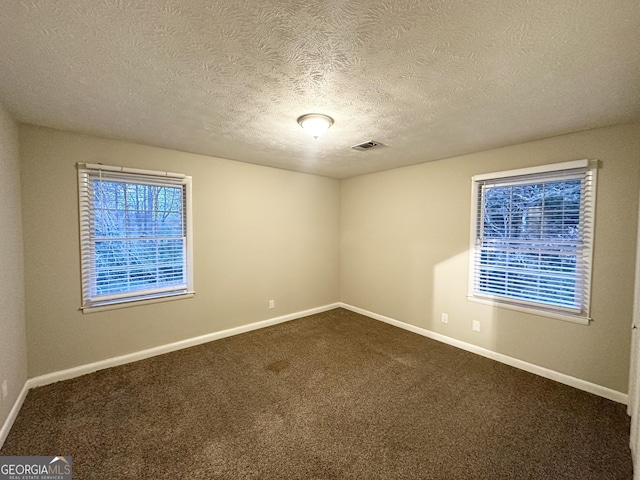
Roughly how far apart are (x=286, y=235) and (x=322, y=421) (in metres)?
2.64

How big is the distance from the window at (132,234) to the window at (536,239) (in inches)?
137

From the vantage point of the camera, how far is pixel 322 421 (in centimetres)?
203

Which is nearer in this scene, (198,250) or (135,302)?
(135,302)

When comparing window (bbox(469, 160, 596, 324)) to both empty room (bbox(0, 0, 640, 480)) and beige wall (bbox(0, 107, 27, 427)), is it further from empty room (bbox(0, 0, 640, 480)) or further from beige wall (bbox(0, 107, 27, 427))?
beige wall (bbox(0, 107, 27, 427))

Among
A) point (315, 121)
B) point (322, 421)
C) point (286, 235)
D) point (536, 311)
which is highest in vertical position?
point (315, 121)

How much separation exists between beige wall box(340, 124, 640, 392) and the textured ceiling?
33cm

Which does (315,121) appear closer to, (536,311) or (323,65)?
(323,65)

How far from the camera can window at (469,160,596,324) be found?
8.17 ft

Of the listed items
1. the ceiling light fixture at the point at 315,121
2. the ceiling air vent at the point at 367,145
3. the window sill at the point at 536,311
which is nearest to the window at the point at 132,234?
the ceiling light fixture at the point at 315,121

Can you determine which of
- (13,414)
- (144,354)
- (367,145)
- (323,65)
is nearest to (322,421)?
(144,354)

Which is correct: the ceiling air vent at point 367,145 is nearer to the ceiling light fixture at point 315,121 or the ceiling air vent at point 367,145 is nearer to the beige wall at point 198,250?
the ceiling light fixture at point 315,121

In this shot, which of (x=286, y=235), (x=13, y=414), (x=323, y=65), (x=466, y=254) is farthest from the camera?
(x=286, y=235)

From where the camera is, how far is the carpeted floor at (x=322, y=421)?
1.66m

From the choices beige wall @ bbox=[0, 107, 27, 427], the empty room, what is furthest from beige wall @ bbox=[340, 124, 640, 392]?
beige wall @ bbox=[0, 107, 27, 427]
